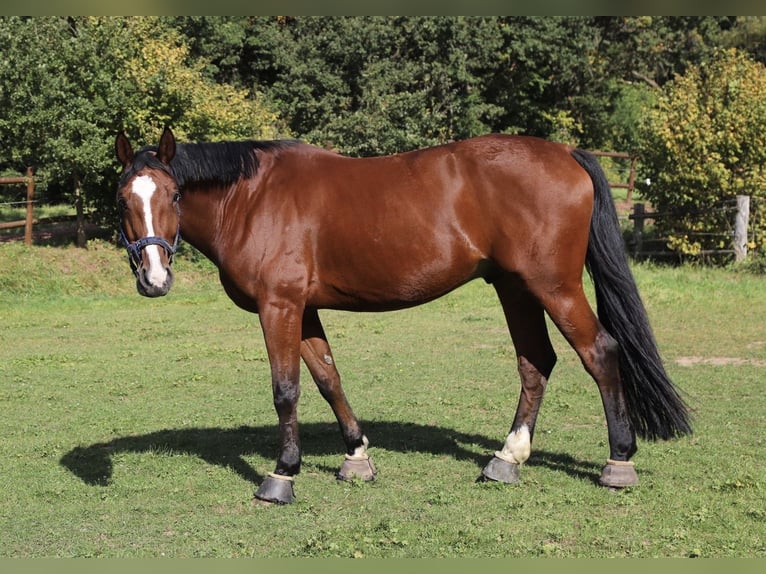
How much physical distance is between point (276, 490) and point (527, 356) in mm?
2051

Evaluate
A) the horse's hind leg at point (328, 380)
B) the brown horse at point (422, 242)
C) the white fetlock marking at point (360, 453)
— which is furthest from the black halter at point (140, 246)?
the white fetlock marking at point (360, 453)

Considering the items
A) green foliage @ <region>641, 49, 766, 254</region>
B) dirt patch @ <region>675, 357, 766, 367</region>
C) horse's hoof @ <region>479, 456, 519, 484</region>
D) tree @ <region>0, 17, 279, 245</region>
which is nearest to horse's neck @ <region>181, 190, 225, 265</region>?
horse's hoof @ <region>479, 456, 519, 484</region>

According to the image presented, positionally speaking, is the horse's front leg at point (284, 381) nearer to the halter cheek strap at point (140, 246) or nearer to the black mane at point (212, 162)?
the halter cheek strap at point (140, 246)

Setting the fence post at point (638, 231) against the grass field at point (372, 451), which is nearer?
the grass field at point (372, 451)

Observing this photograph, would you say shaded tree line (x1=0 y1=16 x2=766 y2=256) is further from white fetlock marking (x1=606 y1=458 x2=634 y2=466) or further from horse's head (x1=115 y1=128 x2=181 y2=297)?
white fetlock marking (x1=606 y1=458 x2=634 y2=466)

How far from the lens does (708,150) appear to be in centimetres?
1995

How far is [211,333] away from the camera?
46.9 ft

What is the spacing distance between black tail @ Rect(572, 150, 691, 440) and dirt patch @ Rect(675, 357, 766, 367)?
5057 millimetres

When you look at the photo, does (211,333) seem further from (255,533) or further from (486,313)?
(255,533)

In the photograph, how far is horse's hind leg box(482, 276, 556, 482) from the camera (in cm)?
632

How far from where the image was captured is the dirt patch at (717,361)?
35.4 ft

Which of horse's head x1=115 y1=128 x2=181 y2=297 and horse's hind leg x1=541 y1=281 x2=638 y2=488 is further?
horse's hind leg x1=541 y1=281 x2=638 y2=488

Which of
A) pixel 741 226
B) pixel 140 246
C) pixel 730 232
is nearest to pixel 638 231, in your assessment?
pixel 730 232

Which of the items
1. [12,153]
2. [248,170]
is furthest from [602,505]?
[12,153]
